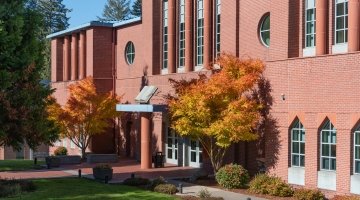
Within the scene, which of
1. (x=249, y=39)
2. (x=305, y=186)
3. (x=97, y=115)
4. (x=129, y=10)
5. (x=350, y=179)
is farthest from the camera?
(x=129, y=10)

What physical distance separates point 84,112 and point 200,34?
1006 cm

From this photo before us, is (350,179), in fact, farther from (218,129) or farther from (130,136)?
(130,136)

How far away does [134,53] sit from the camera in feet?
138

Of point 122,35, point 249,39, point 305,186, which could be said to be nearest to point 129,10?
point 122,35

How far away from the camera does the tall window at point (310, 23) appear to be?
2633cm

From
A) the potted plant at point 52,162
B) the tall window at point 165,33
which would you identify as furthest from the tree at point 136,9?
the potted plant at point 52,162

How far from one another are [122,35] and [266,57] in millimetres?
16831

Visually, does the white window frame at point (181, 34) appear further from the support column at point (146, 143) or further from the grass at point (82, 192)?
the grass at point (82, 192)

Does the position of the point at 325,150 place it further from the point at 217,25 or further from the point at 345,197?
the point at 217,25

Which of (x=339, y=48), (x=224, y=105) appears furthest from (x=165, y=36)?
(x=339, y=48)

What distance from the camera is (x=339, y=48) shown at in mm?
25516

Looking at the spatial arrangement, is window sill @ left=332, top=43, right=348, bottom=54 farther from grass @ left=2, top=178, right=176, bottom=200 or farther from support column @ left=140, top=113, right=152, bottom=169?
support column @ left=140, top=113, right=152, bottom=169

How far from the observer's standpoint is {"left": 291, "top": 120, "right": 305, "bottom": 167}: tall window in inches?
984

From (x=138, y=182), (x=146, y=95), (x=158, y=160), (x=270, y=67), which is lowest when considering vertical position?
(x=138, y=182)
